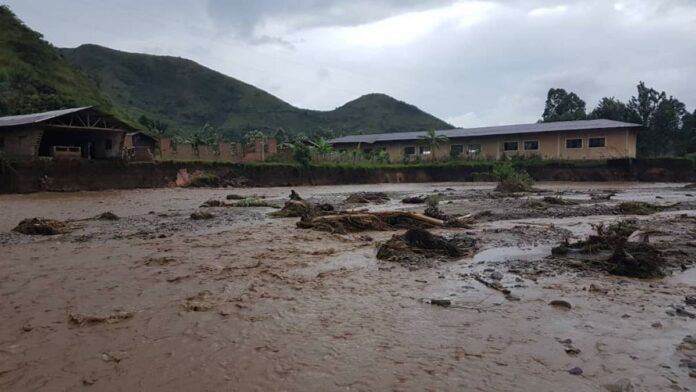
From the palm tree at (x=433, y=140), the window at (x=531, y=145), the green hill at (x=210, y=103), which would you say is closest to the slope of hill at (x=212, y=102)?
the green hill at (x=210, y=103)

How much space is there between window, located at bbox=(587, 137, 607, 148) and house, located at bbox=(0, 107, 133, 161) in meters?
Answer: 40.6

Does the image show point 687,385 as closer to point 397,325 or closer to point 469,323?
point 469,323

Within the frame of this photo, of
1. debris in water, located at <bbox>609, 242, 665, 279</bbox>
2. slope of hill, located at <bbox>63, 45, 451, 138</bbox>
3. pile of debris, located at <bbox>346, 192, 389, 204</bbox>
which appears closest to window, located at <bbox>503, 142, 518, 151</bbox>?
pile of debris, located at <bbox>346, 192, 389, 204</bbox>

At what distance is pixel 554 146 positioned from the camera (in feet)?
158

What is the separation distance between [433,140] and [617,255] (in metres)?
47.3

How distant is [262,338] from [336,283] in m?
2.24

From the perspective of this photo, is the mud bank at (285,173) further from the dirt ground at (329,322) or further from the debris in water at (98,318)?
the debris in water at (98,318)

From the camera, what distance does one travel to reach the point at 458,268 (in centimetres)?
742

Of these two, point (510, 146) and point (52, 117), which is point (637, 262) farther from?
point (510, 146)

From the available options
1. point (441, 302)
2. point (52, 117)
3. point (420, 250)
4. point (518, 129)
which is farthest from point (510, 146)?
point (441, 302)

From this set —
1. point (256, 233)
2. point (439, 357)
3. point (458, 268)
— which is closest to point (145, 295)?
point (439, 357)

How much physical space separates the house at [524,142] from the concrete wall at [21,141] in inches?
1360

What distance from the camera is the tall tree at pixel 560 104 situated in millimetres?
→ 70688

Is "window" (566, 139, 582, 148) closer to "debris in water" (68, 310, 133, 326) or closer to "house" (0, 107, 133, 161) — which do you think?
"house" (0, 107, 133, 161)
